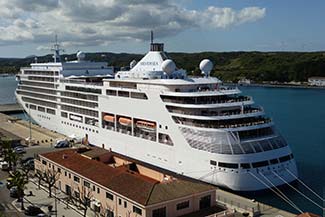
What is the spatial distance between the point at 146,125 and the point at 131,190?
568 inches

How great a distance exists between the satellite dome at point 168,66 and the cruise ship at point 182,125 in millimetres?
96

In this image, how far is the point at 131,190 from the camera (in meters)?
23.3

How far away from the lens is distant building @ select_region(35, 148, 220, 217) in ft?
72.7

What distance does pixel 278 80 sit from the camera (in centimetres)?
16762

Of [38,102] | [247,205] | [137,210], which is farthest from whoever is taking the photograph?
[38,102]

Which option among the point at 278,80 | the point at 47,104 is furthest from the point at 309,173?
the point at 278,80

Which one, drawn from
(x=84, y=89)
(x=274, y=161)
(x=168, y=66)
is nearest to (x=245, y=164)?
(x=274, y=161)

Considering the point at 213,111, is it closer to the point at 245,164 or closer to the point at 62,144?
the point at 245,164

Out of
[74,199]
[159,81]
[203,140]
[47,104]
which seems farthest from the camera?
[47,104]

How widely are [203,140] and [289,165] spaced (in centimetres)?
705

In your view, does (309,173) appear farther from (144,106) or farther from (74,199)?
(74,199)

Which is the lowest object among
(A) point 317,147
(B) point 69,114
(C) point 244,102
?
(A) point 317,147

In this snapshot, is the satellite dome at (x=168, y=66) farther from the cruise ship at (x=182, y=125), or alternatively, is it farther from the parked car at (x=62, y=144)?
the parked car at (x=62, y=144)

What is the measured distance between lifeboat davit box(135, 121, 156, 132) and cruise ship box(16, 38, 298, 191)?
0.09 meters
